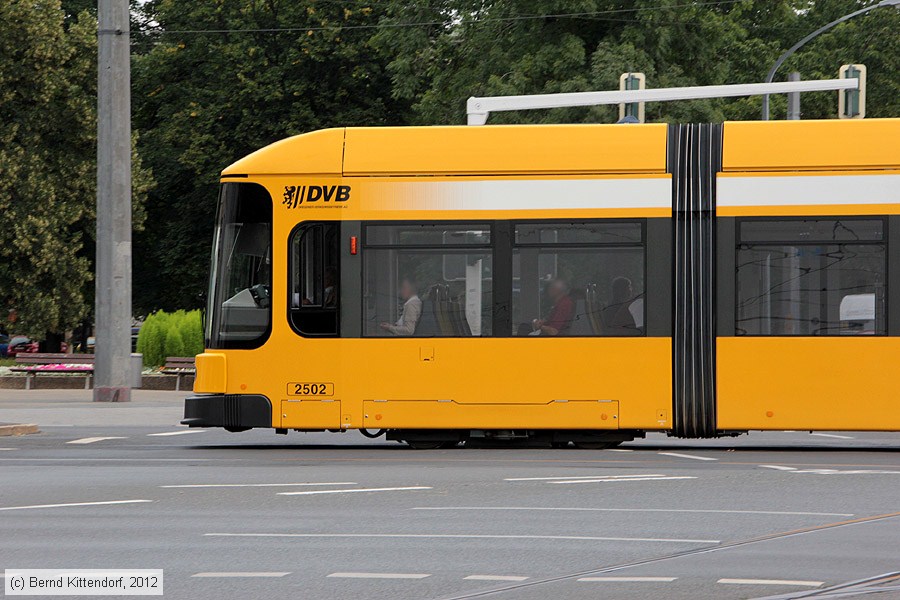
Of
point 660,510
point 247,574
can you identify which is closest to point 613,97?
point 660,510

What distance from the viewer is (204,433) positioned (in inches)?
826

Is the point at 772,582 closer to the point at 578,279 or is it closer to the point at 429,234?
the point at 578,279

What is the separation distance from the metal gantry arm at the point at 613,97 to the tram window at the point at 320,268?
421 cm

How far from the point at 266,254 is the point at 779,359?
17.8 ft

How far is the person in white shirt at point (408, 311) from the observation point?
1673 cm

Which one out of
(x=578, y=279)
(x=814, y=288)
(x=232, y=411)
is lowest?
(x=232, y=411)

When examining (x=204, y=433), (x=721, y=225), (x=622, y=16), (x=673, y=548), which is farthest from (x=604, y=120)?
(x=673, y=548)

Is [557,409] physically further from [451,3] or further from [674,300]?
[451,3]

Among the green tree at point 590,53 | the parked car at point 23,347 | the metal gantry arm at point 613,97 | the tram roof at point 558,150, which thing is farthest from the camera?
the parked car at point 23,347

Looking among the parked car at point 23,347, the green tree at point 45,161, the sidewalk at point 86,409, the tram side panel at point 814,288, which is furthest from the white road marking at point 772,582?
the parked car at point 23,347

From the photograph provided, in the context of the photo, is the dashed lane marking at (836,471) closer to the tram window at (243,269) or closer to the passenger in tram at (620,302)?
the passenger in tram at (620,302)

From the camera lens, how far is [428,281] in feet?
54.9

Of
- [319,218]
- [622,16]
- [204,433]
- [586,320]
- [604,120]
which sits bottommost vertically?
[204,433]

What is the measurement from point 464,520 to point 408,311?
6.23 m
